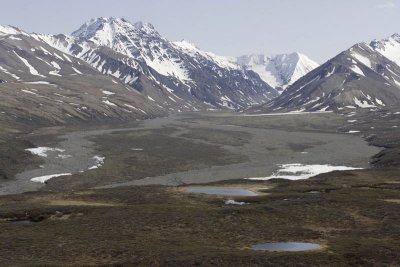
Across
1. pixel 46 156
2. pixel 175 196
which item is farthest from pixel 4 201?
pixel 46 156

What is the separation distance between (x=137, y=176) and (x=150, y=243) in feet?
218

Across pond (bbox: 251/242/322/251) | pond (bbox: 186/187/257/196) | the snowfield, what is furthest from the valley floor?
the snowfield

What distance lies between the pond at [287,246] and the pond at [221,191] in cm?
3346

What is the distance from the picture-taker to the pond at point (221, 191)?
8612 cm

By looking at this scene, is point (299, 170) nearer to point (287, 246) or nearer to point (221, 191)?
point (221, 191)

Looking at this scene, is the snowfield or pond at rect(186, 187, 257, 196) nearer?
pond at rect(186, 187, 257, 196)

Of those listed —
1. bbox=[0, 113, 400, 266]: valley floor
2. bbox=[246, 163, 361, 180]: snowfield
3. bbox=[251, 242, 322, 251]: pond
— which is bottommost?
bbox=[251, 242, 322, 251]: pond

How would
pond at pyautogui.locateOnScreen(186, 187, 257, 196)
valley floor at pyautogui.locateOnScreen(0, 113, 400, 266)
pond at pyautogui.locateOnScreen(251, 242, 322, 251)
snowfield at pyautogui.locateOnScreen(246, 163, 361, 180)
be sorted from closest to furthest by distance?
valley floor at pyautogui.locateOnScreen(0, 113, 400, 266) < pond at pyautogui.locateOnScreen(251, 242, 322, 251) < pond at pyautogui.locateOnScreen(186, 187, 257, 196) < snowfield at pyautogui.locateOnScreen(246, 163, 361, 180)

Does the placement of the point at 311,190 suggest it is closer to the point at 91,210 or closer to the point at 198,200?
the point at 198,200

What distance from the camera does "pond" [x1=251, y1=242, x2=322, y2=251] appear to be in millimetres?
49094

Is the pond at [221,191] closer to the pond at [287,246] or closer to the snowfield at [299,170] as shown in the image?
the snowfield at [299,170]

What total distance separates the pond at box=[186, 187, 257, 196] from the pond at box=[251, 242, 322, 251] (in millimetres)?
33457

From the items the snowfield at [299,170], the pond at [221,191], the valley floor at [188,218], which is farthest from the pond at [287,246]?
the snowfield at [299,170]

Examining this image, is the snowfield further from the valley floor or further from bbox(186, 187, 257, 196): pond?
bbox(186, 187, 257, 196): pond
